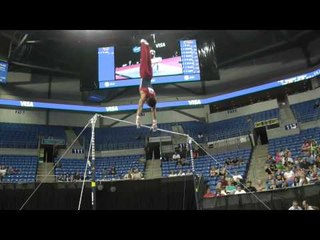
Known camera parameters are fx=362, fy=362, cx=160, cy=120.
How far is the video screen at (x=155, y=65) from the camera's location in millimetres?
18844

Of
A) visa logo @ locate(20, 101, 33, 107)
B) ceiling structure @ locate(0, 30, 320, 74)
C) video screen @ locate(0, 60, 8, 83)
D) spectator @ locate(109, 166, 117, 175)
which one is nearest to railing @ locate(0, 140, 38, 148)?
visa logo @ locate(20, 101, 33, 107)

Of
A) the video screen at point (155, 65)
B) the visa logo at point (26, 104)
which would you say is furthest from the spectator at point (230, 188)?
the visa logo at point (26, 104)

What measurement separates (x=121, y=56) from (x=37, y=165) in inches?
313

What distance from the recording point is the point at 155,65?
1908cm

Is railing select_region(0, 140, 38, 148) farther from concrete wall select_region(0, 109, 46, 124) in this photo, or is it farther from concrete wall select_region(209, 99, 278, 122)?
concrete wall select_region(209, 99, 278, 122)

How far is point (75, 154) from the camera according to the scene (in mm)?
→ 22359

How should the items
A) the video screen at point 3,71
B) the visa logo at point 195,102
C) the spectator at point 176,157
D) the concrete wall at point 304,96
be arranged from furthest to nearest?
1. the visa logo at point 195,102
2. the concrete wall at point 304,96
3. the spectator at point 176,157
4. the video screen at point 3,71

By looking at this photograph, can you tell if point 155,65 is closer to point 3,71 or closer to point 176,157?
point 176,157

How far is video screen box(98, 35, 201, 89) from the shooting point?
1884 cm

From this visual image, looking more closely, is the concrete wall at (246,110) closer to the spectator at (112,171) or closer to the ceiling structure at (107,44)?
the ceiling structure at (107,44)
